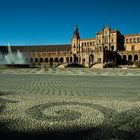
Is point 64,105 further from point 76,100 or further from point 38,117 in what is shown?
point 38,117

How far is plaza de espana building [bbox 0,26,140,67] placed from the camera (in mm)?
108938

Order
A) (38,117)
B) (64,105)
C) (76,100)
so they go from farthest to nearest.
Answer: (76,100), (64,105), (38,117)

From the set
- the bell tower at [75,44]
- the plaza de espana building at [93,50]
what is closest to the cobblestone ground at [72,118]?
the plaza de espana building at [93,50]

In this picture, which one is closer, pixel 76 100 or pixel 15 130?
pixel 15 130

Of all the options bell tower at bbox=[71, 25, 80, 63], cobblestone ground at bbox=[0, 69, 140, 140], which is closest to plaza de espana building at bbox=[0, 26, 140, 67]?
bell tower at bbox=[71, 25, 80, 63]

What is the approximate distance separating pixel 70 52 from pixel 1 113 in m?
126

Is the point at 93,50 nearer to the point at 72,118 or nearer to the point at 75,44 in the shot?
the point at 75,44

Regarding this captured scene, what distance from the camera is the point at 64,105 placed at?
810 centimetres

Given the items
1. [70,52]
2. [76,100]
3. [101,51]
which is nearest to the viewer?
[76,100]

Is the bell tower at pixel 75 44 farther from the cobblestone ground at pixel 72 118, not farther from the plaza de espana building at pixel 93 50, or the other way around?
the cobblestone ground at pixel 72 118

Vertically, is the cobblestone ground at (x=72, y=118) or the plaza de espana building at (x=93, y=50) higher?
the plaza de espana building at (x=93, y=50)

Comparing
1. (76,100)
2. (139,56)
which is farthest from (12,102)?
(139,56)

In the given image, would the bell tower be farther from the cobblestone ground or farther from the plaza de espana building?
the cobblestone ground

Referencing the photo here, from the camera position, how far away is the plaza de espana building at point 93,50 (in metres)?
109
